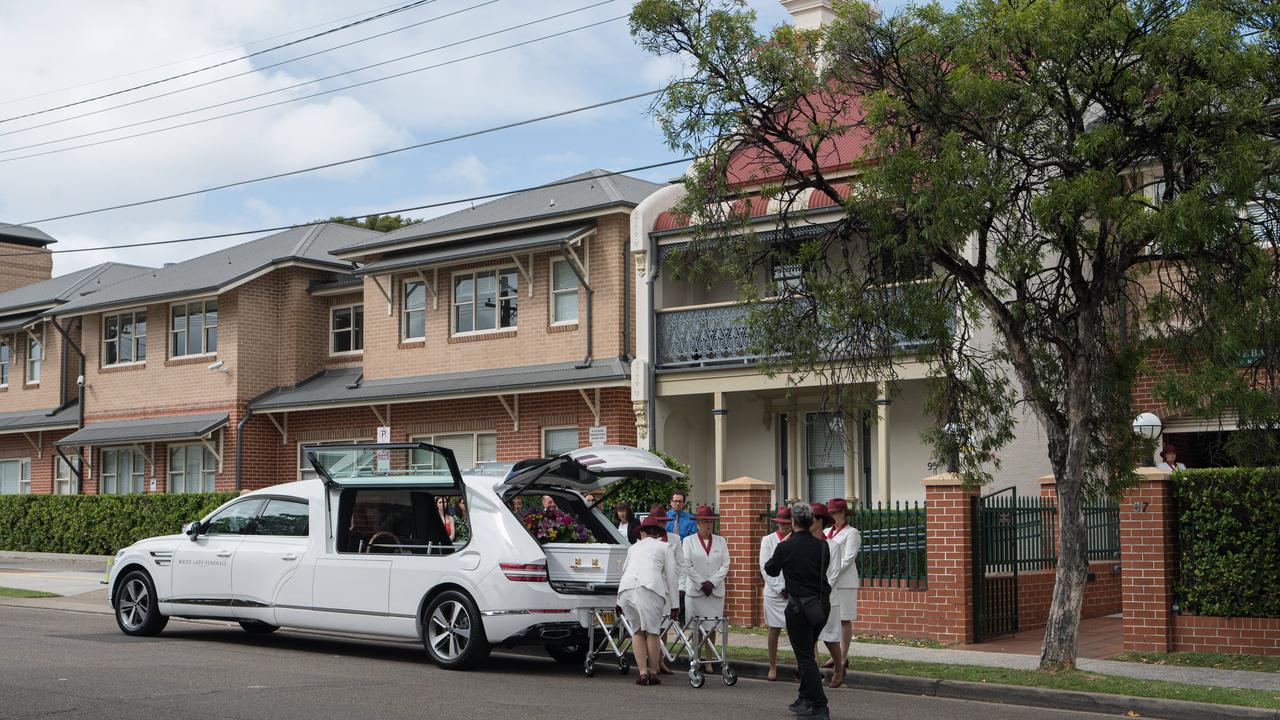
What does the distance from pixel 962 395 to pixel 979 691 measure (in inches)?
122

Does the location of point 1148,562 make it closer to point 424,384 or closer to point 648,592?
point 648,592

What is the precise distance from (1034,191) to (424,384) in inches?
645

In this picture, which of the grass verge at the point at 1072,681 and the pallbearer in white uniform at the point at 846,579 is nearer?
the grass verge at the point at 1072,681

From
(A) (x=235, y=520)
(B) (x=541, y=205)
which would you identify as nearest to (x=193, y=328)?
(B) (x=541, y=205)


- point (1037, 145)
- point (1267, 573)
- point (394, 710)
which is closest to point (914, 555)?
point (1267, 573)

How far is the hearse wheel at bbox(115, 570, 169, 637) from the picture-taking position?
48.3 feet

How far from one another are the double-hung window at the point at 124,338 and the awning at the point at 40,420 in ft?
5.85

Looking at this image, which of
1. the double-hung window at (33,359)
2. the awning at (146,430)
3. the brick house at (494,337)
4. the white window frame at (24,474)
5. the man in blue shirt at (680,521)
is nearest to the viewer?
the man in blue shirt at (680,521)

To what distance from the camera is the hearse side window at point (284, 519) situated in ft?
45.1

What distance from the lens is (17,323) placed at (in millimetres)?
35375

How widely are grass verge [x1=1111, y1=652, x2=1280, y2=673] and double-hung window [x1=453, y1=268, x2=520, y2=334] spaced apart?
15093 millimetres

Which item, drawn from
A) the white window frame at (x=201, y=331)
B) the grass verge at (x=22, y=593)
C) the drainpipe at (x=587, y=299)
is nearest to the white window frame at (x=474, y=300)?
the drainpipe at (x=587, y=299)

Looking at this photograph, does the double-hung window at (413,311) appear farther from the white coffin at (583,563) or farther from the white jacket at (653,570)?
the white jacket at (653,570)

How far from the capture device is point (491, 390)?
2506cm
